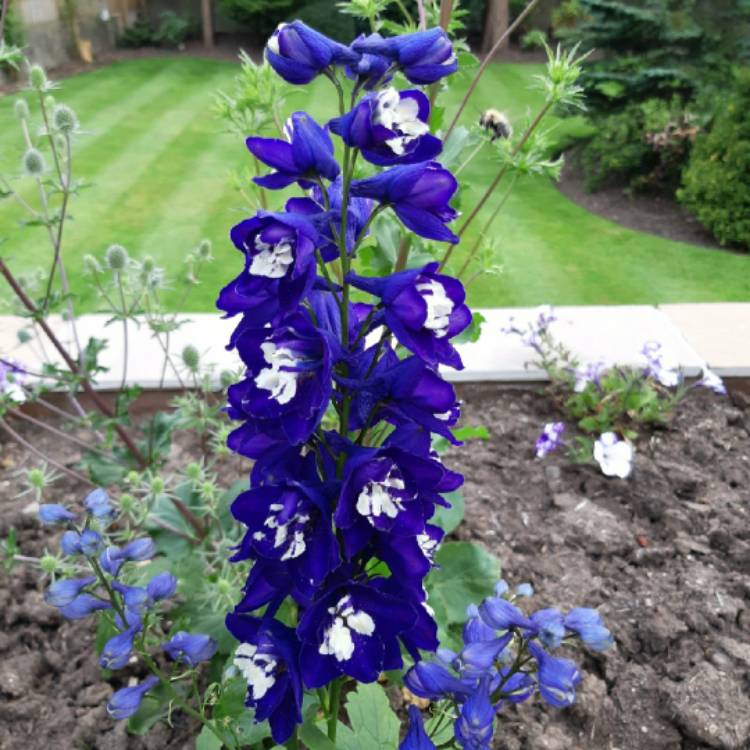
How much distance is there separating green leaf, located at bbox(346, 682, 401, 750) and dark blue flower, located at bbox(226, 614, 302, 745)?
1.21ft

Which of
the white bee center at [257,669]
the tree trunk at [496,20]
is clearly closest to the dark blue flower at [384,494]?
the white bee center at [257,669]

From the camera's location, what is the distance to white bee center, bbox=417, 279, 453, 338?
102cm

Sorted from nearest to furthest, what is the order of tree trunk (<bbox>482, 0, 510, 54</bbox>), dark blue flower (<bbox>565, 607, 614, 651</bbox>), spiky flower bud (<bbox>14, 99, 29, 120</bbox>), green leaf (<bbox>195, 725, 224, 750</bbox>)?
dark blue flower (<bbox>565, 607, 614, 651</bbox>), green leaf (<bbox>195, 725, 224, 750</bbox>), spiky flower bud (<bbox>14, 99, 29, 120</bbox>), tree trunk (<bbox>482, 0, 510, 54</bbox>)

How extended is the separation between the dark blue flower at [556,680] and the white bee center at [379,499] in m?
0.44

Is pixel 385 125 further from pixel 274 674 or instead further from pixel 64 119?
pixel 64 119

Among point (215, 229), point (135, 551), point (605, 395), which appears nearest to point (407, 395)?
point (135, 551)

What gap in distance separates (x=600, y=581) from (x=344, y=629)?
178cm

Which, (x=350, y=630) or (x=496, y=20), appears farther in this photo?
(x=496, y=20)

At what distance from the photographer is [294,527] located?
3.55 feet

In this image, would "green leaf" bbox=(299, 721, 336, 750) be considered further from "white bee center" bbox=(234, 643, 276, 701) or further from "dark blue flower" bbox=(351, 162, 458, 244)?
"dark blue flower" bbox=(351, 162, 458, 244)

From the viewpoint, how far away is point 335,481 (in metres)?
1.16

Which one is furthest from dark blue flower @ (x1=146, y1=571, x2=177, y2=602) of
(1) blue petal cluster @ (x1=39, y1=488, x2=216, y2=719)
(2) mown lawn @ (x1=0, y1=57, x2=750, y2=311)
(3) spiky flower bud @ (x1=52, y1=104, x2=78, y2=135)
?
(2) mown lawn @ (x1=0, y1=57, x2=750, y2=311)

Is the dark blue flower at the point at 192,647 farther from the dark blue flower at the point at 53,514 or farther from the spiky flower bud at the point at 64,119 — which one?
the spiky flower bud at the point at 64,119

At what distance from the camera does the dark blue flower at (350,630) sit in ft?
3.70
